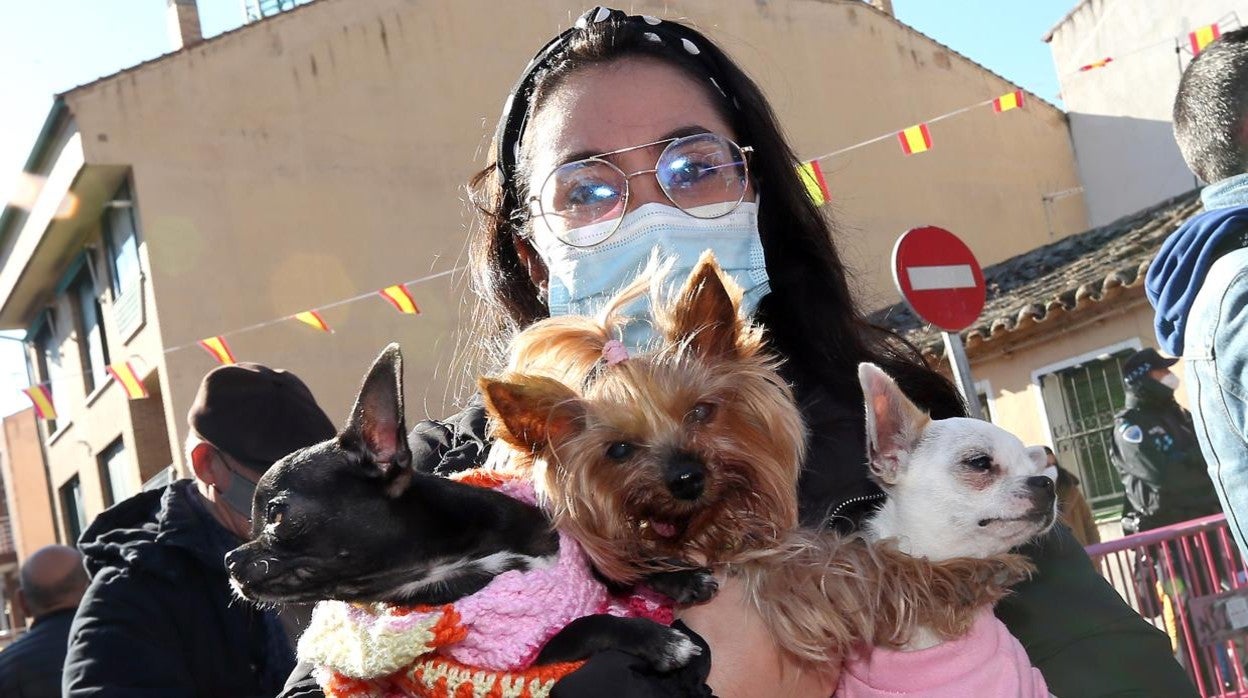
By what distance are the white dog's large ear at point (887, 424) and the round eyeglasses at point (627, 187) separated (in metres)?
0.72

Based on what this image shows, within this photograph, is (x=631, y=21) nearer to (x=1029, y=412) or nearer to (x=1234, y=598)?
(x=1234, y=598)

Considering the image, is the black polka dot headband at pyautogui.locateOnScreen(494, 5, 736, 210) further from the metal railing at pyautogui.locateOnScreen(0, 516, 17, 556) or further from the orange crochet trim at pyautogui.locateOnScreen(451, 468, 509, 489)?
the metal railing at pyautogui.locateOnScreen(0, 516, 17, 556)

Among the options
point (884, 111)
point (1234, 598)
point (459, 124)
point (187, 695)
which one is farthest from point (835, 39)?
point (187, 695)

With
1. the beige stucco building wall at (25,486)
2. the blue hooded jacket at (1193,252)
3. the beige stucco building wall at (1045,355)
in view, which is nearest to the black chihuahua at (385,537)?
the blue hooded jacket at (1193,252)

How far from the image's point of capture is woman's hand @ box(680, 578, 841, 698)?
8.05ft

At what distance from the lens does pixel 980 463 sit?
2691mm

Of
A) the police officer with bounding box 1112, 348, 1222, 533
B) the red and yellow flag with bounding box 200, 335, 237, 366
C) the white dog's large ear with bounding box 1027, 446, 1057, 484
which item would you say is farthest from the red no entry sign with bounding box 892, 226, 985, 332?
the red and yellow flag with bounding box 200, 335, 237, 366

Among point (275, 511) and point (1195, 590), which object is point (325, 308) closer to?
point (1195, 590)

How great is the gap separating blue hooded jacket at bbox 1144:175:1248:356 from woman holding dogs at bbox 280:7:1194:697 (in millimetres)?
1396

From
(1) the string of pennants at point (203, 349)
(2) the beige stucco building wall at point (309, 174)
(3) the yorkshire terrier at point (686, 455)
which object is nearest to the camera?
(3) the yorkshire terrier at point (686, 455)

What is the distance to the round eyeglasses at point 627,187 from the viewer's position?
3137 mm

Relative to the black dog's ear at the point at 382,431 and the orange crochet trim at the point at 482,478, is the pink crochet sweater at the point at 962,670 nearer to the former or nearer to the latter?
the orange crochet trim at the point at 482,478

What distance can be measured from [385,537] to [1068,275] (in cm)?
1533

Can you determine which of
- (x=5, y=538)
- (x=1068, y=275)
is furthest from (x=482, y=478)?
(x=5, y=538)
